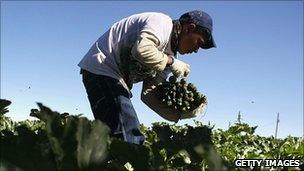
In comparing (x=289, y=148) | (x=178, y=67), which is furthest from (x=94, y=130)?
(x=289, y=148)

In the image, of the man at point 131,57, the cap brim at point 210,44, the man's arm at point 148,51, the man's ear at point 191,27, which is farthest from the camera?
the cap brim at point 210,44

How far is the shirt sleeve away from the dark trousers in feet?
1.14

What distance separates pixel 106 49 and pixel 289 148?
115 inches

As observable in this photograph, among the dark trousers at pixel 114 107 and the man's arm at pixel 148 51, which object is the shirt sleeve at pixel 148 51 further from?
the dark trousers at pixel 114 107

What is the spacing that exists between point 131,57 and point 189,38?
49 cm

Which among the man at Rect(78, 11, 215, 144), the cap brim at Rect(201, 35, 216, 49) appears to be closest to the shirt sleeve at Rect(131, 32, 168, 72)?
the man at Rect(78, 11, 215, 144)

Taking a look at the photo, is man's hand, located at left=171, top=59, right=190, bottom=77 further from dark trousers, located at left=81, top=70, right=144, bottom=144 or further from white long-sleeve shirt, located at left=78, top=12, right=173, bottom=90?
dark trousers, located at left=81, top=70, right=144, bottom=144

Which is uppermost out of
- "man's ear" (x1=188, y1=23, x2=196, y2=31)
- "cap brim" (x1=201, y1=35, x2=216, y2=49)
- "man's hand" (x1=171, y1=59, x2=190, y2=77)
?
"man's ear" (x1=188, y1=23, x2=196, y2=31)

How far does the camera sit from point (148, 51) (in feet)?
13.2

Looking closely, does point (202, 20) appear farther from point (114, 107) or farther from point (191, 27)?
point (114, 107)

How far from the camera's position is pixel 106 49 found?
4.44m

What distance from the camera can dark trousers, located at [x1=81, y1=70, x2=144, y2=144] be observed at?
421 centimetres

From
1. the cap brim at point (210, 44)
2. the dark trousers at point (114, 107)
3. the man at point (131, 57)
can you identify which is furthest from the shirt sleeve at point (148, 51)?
the cap brim at point (210, 44)

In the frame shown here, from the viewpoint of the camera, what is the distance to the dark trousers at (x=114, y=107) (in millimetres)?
4207
